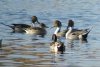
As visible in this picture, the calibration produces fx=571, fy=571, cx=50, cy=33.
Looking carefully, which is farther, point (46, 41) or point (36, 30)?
point (36, 30)

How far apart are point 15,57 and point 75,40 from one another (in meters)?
8.06

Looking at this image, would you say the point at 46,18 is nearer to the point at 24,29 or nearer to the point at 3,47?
the point at 24,29

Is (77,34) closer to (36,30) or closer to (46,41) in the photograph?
(46,41)

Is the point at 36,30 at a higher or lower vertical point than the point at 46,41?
lower

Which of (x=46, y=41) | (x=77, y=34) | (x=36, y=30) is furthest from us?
(x=36, y=30)

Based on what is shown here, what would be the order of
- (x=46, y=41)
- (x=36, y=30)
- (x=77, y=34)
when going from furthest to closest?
1. (x=36, y=30)
2. (x=77, y=34)
3. (x=46, y=41)

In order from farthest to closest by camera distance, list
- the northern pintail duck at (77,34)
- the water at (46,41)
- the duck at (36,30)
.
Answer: the duck at (36,30) → the northern pintail duck at (77,34) → the water at (46,41)

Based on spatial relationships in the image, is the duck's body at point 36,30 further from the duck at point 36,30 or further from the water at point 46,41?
the water at point 46,41

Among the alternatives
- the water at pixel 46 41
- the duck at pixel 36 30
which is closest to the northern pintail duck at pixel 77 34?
the water at pixel 46 41

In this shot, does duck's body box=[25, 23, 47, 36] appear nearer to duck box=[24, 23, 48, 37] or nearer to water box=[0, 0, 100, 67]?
duck box=[24, 23, 48, 37]

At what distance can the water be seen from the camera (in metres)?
21.7

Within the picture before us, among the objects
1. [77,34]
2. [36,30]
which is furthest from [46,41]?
[36,30]

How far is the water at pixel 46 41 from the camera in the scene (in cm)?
2169

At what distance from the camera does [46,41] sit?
29.0 meters
